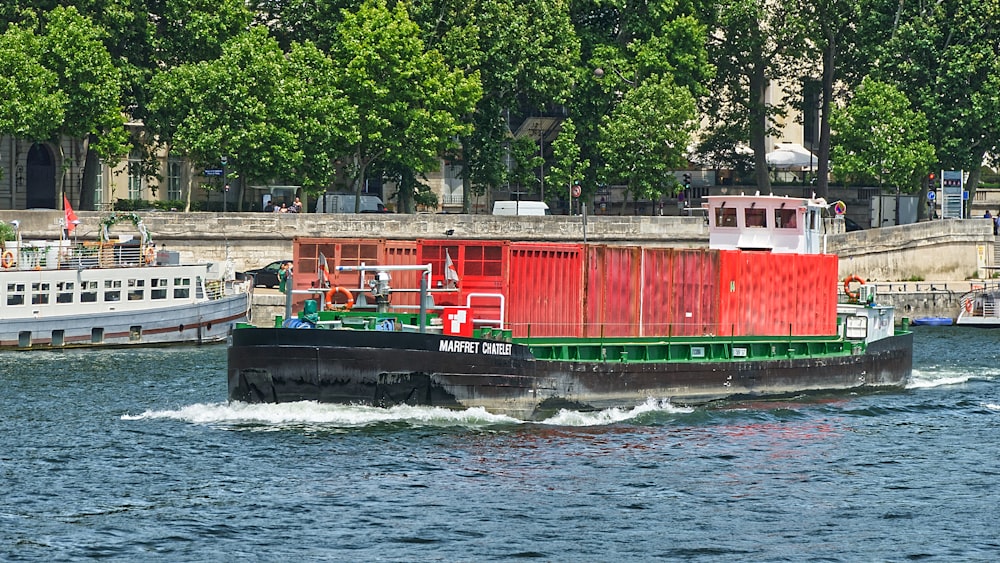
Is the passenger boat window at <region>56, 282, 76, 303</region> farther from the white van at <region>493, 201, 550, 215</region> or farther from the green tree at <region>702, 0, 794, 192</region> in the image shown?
the green tree at <region>702, 0, 794, 192</region>

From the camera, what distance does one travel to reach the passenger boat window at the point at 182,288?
76.4 metres

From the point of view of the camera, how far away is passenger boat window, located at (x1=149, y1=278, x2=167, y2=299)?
248 ft

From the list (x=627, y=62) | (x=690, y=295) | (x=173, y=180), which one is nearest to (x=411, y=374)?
(x=690, y=295)

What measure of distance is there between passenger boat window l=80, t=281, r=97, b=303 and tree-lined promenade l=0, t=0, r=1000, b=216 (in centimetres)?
2024

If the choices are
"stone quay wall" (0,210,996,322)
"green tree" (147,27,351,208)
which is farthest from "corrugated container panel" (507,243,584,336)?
"green tree" (147,27,351,208)

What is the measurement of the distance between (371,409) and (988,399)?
23.6m

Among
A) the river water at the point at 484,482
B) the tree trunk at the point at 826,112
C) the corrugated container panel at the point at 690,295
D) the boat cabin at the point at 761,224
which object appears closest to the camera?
the river water at the point at 484,482

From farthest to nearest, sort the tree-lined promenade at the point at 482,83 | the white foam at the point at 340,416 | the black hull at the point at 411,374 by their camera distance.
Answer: the tree-lined promenade at the point at 482,83, the white foam at the point at 340,416, the black hull at the point at 411,374

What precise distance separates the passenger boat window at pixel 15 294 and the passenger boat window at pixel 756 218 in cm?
2973

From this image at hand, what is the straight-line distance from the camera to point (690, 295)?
182ft

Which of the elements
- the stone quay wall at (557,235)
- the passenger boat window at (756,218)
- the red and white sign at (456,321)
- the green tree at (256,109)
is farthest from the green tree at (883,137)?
the red and white sign at (456,321)

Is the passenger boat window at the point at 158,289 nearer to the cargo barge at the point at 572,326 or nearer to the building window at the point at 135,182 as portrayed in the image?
the cargo barge at the point at 572,326

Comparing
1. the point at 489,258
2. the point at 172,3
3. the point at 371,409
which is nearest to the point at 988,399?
the point at 489,258

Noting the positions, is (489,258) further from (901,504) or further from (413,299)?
(901,504)
